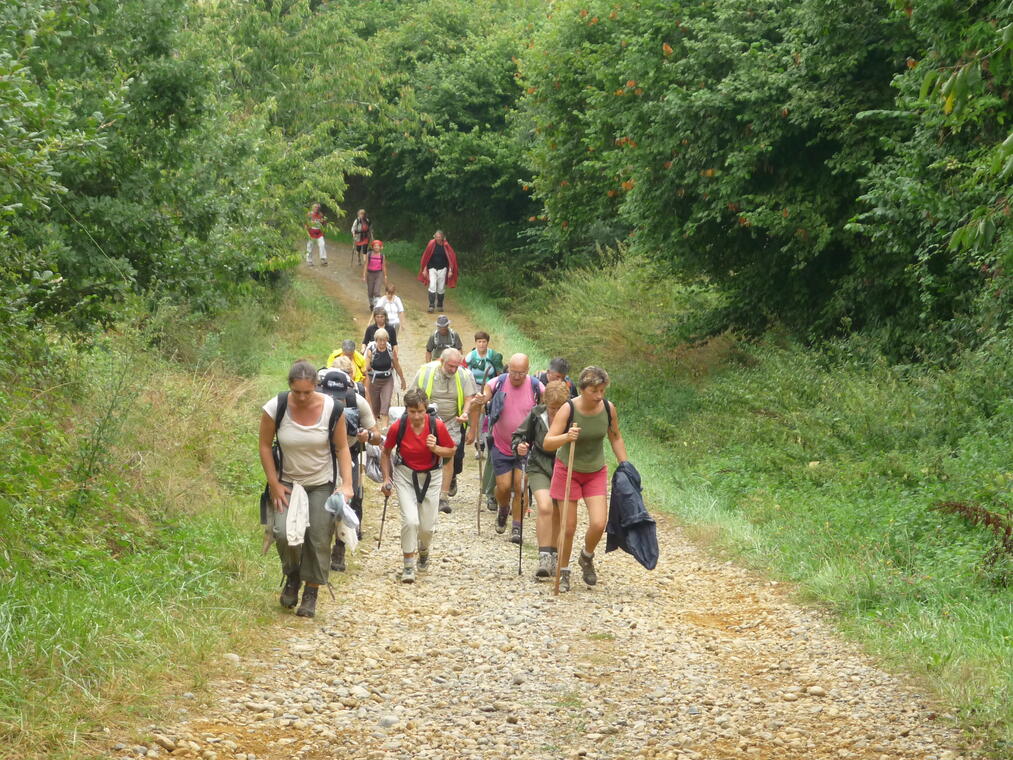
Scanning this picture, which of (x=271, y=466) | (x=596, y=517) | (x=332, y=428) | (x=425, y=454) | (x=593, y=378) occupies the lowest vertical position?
(x=596, y=517)

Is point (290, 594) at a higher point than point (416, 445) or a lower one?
lower

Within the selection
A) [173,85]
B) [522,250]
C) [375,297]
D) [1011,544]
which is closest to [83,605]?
[1011,544]

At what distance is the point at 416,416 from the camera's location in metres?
9.88

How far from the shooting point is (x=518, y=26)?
34625 mm

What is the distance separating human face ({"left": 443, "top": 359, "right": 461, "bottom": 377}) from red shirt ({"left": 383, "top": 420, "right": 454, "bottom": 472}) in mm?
2421

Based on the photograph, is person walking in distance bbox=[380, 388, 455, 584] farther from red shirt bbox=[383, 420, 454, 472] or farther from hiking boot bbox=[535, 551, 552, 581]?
hiking boot bbox=[535, 551, 552, 581]

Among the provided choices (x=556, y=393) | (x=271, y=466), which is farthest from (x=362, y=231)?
(x=271, y=466)

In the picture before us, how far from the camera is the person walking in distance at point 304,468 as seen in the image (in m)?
7.76

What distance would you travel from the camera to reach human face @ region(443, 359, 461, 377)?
12.3 metres

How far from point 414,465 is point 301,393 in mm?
2403

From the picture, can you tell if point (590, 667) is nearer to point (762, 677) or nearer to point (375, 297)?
point (762, 677)

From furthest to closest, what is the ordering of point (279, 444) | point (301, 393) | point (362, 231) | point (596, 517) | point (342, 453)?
1. point (362, 231)
2. point (596, 517)
3. point (342, 453)
4. point (279, 444)
5. point (301, 393)

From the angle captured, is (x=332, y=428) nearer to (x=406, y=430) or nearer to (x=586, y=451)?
(x=406, y=430)

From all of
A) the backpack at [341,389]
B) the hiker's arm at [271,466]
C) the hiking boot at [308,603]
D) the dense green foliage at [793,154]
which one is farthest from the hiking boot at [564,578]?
the dense green foliage at [793,154]
